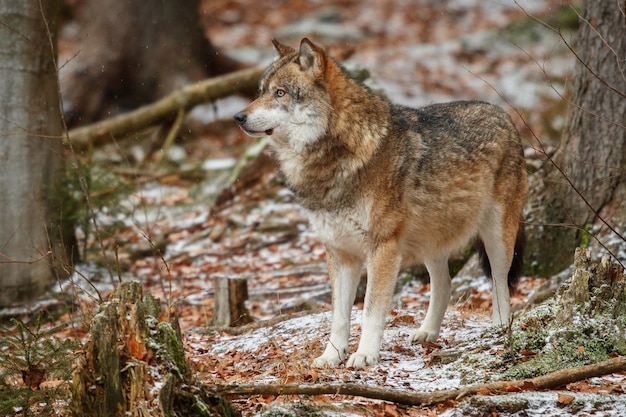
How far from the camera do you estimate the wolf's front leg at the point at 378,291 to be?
583 cm

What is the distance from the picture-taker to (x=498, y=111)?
7230mm

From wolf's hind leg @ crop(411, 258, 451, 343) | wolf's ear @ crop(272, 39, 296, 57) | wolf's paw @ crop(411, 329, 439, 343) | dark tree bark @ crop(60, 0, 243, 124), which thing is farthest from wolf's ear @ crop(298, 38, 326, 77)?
dark tree bark @ crop(60, 0, 243, 124)

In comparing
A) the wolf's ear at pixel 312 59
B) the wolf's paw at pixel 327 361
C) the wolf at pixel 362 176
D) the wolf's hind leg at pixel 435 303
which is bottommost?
the wolf's paw at pixel 327 361

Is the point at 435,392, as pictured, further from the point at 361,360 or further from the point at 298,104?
the point at 298,104

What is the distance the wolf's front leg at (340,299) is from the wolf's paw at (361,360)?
16 centimetres

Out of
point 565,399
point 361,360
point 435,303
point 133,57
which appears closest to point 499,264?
point 435,303

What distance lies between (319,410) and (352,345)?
2133 mm

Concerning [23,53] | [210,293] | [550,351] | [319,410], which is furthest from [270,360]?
[23,53]

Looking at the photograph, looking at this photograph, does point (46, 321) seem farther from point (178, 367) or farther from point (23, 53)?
point (178, 367)

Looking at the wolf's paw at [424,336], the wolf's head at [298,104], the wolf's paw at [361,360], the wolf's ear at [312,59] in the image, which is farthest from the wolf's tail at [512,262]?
the wolf's ear at [312,59]

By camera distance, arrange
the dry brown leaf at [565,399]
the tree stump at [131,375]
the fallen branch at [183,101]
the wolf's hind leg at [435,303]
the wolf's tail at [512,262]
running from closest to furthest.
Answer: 1. the tree stump at [131,375]
2. the dry brown leaf at [565,399]
3. the wolf's hind leg at [435,303]
4. the wolf's tail at [512,262]
5. the fallen branch at [183,101]

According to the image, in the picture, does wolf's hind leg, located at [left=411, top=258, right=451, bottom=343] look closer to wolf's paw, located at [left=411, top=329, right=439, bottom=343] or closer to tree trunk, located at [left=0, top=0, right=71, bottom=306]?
wolf's paw, located at [left=411, top=329, right=439, bottom=343]

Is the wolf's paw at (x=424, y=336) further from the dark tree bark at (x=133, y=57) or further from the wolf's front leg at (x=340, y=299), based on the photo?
the dark tree bark at (x=133, y=57)

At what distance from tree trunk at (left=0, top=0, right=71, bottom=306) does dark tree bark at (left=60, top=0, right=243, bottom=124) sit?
7236 millimetres
